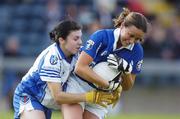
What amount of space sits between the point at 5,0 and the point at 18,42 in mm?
1639

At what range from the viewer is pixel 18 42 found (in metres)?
20.3

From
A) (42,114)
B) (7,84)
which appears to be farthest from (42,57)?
(7,84)

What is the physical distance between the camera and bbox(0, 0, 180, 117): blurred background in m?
19.8

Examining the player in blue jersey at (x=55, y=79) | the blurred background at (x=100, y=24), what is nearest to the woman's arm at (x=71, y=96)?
the player in blue jersey at (x=55, y=79)

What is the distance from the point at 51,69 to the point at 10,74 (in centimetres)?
1025

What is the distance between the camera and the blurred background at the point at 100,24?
64.9 feet

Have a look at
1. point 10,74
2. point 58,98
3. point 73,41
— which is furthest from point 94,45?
point 10,74

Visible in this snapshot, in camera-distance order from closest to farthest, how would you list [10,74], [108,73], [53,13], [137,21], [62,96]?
1. [137,21]
2. [62,96]
3. [108,73]
4. [10,74]
5. [53,13]

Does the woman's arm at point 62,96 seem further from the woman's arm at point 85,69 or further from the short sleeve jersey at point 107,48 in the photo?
the short sleeve jersey at point 107,48

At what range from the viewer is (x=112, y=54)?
9469 mm

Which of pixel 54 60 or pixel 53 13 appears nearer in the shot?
pixel 54 60

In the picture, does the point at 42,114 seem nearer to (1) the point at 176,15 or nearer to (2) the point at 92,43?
(2) the point at 92,43

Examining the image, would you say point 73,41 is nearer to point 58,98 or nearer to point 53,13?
point 58,98

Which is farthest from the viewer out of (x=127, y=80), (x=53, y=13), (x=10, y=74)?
(x=53, y=13)
